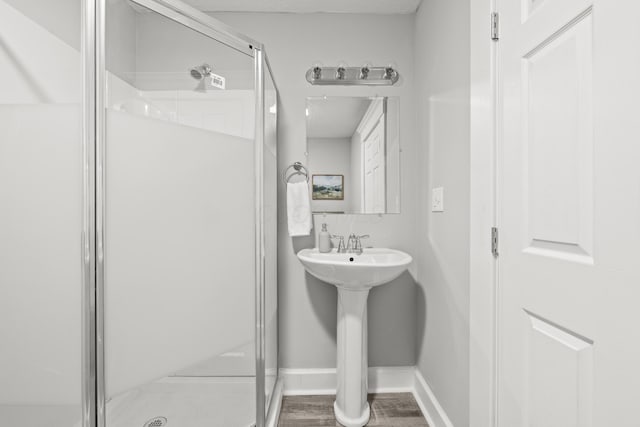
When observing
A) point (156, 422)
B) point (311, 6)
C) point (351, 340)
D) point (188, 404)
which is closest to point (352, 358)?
point (351, 340)

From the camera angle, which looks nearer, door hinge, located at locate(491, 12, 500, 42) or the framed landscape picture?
door hinge, located at locate(491, 12, 500, 42)

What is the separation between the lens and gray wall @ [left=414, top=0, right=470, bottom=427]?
1.30 metres

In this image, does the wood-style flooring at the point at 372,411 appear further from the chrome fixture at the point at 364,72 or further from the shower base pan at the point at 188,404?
the chrome fixture at the point at 364,72

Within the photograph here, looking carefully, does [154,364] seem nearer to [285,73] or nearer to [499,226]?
[499,226]

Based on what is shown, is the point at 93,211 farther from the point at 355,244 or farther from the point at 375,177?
the point at 375,177

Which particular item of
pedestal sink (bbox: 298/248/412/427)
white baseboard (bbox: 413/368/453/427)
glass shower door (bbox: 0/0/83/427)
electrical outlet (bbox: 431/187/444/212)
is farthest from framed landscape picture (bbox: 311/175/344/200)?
glass shower door (bbox: 0/0/83/427)

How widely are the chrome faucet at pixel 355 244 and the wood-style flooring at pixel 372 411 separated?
885 mm

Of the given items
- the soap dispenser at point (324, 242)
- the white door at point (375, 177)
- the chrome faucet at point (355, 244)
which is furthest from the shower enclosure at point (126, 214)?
the white door at point (375, 177)

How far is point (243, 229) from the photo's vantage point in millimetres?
Result: 1310

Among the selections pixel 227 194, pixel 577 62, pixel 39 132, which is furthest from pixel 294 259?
pixel 577 62

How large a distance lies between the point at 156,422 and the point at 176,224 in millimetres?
713

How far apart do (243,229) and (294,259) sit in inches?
28.3

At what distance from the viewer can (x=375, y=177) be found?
1.97 meters

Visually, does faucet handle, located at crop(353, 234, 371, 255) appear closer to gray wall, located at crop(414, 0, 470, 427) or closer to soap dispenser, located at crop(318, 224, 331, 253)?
soap dispenser, located at crop(318, 224, 331, 253)
